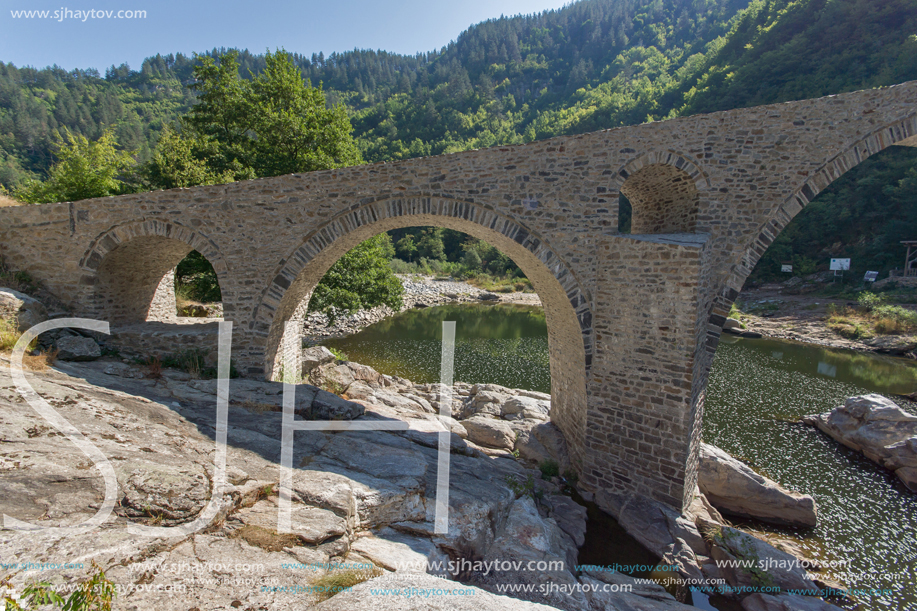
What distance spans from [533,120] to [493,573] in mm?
67366

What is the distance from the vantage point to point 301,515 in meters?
4.11

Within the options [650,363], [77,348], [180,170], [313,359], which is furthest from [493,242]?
[180,170]

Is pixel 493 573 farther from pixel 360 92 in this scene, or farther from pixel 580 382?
pixel 360 92

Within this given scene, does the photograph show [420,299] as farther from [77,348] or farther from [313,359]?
[77,348]

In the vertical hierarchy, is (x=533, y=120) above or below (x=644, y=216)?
above

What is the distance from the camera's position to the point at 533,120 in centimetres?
6312

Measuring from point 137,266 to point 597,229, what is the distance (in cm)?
913

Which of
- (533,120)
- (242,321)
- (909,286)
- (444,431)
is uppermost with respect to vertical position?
(533,120)

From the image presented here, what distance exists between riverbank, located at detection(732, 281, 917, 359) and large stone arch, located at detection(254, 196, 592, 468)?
1692 cm

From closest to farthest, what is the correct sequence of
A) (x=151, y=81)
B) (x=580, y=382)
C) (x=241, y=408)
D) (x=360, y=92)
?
1. (x=241, y=408)
2. (x=580, y=382)
3. (x=151, y=81)
4. (x=360, y=92)

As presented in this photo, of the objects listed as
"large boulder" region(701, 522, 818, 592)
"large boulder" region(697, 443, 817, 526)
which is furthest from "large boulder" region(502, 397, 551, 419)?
"large boulder" region(701, 522, 818, 592)

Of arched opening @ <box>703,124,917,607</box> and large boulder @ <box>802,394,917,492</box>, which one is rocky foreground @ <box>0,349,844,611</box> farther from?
large boulder @ <box>802,394,917,492</box>

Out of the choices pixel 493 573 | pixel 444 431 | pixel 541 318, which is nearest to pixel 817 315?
pixel 541 318

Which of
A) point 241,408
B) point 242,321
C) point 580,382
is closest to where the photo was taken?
point 241,408
